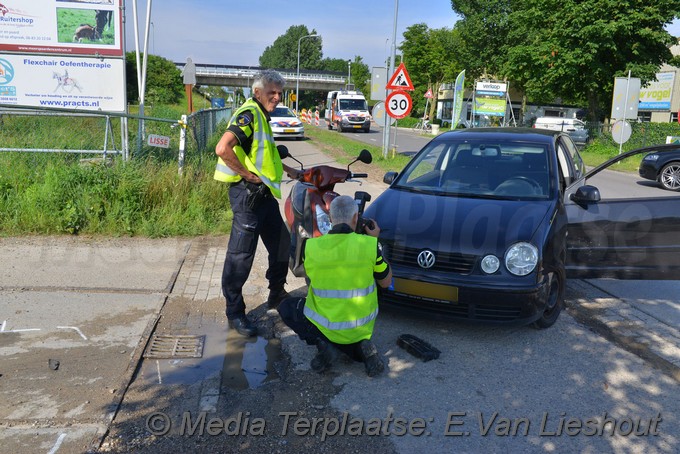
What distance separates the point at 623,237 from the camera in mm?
5668

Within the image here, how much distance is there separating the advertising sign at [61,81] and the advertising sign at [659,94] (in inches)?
1625

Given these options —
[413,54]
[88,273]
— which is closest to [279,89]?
[88,273]

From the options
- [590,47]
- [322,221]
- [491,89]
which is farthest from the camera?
[491,89]

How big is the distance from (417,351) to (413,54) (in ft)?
219

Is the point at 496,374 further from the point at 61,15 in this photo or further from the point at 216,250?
the point at 61,15

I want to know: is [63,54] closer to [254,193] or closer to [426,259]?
[254,193]

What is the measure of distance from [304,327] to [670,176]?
1408cm

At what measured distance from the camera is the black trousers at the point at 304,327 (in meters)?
4.10

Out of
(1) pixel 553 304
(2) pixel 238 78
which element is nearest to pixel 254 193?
(1) pixel 553 304

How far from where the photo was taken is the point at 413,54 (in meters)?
67.4

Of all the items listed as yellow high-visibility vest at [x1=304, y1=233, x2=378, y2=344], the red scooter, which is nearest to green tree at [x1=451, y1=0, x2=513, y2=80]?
the red scooter

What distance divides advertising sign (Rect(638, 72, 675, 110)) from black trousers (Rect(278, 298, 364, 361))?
1765 inches

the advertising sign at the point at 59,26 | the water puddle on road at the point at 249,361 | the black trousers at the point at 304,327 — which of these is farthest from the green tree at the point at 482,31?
the black trousers at the point at 304,327

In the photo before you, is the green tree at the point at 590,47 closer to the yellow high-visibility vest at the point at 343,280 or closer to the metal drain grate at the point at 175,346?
the yellow high-visibility vest at the point at 343,280
